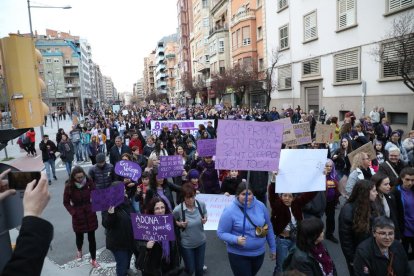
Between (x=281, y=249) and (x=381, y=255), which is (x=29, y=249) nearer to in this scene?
(x=381, y=255)

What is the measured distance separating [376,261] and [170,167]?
13.4 feet

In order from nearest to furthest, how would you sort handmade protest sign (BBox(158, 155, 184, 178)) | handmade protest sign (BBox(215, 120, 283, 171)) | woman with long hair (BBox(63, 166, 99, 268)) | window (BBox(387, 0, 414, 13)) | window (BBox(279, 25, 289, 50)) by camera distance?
handmade protest sign (BBox(215, 120, 283, 171)), woman with long hair (BBox(63, 166, 99, 268)), handmade protest sign (BBox(158, 155, 184, 178)), window (BBox(387, 0, 414, 13)), window (BBox(279, 25, 289, 50))

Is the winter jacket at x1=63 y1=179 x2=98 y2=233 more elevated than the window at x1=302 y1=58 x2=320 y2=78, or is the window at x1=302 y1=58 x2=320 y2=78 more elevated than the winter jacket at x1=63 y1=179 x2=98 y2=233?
the window at x1=302 y1=58 x2=320 y2=78

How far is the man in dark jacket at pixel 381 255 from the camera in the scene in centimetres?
321

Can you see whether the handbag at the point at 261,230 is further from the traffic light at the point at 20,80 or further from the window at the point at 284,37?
the window at the point at 284,37

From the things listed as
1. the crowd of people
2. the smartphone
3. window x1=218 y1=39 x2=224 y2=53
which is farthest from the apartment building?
the smartphone

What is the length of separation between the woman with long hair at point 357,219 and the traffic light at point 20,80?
361 cm

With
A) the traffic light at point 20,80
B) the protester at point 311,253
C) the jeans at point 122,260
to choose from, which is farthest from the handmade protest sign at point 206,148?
the protester at point 311,253

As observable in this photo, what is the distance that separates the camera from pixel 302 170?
4801 mm

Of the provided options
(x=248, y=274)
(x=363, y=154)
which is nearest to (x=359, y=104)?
(x=363, y=154)

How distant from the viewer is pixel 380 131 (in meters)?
11.0

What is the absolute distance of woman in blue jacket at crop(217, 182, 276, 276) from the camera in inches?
157

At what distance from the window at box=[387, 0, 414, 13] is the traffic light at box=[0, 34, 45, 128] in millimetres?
17546

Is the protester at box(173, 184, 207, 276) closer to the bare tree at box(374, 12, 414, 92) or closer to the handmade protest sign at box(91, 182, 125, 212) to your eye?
the handmade protest sign at box(91, 182, 125, 212)
